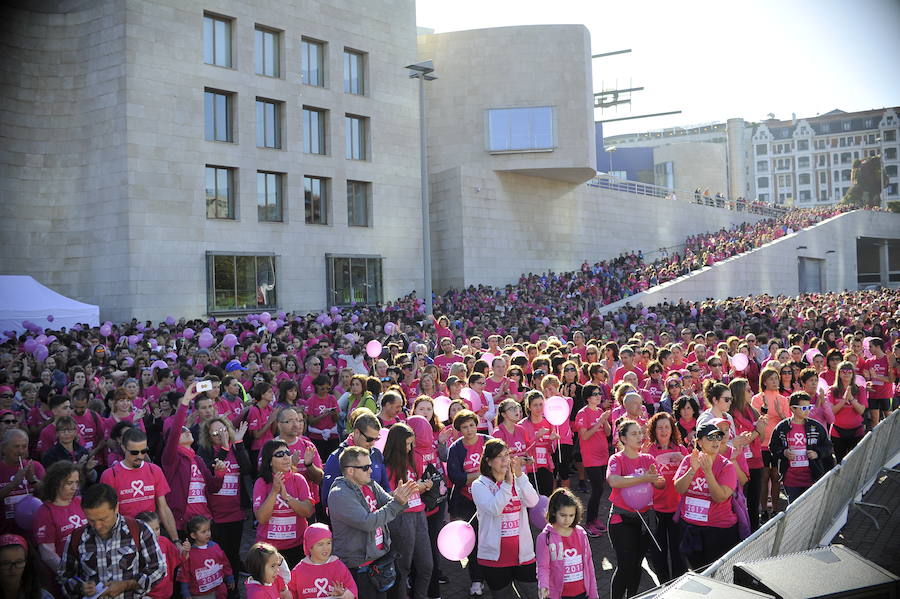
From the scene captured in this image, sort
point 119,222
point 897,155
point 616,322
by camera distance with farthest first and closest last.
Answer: point 897,155 → point 119,222 → point 616,322

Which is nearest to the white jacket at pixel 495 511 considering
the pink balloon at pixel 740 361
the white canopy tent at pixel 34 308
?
the pink balloon at pixel 740 361

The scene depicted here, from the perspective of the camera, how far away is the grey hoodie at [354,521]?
5.37m

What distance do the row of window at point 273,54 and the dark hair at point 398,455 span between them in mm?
24675

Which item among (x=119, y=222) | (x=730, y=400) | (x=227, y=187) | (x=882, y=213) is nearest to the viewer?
(x=730, y=400)

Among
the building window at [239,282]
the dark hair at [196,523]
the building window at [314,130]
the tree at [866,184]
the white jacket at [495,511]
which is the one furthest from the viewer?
the tree at [866,184]

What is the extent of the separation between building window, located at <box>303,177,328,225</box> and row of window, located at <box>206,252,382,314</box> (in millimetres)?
1749

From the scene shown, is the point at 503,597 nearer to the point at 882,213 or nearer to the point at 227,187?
the point at 227,187

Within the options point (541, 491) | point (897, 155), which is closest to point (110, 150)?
point (541, 491)

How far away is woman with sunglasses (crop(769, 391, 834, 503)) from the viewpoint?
7934 mm

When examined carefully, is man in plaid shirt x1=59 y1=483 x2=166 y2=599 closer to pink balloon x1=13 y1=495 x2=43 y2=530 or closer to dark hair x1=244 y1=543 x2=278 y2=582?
dark hair x1=244 y1=543 x2=278 y2=582

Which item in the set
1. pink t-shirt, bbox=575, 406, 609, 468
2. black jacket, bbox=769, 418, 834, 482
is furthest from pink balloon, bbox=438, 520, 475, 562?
black jacket, bbox=769, 418, 834, 482

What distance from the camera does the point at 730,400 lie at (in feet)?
26.1

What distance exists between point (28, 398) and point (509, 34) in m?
31.7

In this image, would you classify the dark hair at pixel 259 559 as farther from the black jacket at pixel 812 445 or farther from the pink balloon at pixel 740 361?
the pink balloon at pixel 740 361
